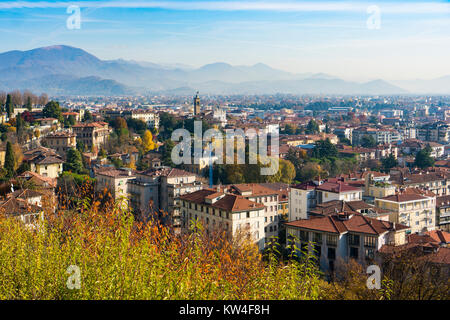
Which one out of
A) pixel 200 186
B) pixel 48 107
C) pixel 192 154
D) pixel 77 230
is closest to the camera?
pixel 77 230

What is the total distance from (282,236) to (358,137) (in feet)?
81.5

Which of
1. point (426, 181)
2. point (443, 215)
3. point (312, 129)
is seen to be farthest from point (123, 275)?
point (312, 129)

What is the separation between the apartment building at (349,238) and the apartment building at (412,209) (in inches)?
99.9

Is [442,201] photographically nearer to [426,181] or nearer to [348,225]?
[426,181]

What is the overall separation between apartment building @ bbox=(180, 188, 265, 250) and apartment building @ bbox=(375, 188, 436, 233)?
3168 millimetres

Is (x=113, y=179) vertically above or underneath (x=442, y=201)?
above

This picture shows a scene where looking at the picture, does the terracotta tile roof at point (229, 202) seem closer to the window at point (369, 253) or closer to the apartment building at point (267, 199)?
the apartment building at point (267, 199)

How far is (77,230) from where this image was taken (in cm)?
412

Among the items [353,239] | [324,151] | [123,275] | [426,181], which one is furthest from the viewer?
[324,151]

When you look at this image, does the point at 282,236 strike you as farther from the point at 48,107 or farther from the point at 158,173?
the point at 48,107

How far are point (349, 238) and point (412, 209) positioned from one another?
3.82 meters

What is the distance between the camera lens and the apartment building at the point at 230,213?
10945 mm

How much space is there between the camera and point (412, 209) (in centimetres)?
1260
